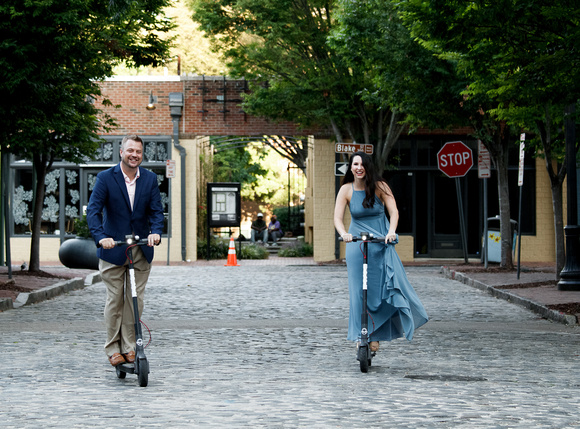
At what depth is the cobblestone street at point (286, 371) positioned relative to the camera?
568 cm

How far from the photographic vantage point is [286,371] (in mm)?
7492

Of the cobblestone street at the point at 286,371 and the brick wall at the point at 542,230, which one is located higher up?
the brick wall at the point at 542,230

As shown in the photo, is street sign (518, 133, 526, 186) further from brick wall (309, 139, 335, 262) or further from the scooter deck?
the scooter deck

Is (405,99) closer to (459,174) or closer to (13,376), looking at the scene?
(459,174)

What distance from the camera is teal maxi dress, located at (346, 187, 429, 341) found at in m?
7.64

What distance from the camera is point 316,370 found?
297 inches

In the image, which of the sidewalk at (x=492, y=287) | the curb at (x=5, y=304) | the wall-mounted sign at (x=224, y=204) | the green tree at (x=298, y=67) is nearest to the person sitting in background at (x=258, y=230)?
the wall-mounted sign at (x=224, y=204)

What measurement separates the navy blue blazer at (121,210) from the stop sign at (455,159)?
1516 cm

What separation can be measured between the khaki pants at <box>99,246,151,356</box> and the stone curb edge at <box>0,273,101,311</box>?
5989mm

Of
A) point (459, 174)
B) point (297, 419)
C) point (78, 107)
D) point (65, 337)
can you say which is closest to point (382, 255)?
point (297, 419)

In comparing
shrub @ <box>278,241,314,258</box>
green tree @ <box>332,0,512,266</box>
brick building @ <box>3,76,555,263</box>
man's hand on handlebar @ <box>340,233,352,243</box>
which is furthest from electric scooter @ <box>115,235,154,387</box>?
shrub @ <box>278,241,314,258</box>

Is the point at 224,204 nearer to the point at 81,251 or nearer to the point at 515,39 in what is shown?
the point at 81,251

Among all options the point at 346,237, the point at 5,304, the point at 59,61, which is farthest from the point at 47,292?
the point at 346,237

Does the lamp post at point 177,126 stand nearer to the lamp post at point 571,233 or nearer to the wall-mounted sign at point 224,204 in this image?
the wall-mounted sign at point 224,204
